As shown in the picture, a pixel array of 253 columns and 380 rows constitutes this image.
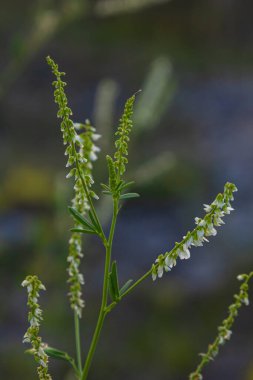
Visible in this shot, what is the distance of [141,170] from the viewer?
2268 mm

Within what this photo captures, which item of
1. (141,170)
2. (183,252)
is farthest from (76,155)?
(141,170)

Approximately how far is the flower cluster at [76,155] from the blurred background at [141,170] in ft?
3.92

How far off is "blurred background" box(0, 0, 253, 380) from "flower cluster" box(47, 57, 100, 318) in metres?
1.20

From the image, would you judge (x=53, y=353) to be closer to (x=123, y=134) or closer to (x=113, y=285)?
(x=113, y=285)

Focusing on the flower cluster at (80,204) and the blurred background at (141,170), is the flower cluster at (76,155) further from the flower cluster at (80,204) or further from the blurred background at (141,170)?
the blurred background at (141,170)

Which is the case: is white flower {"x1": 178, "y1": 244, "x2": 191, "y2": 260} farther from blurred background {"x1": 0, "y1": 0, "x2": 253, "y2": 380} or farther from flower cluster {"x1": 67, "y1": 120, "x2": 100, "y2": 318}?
blurred background {"x1": 0, "y1": 0, "x2": 253, "y2": 380}

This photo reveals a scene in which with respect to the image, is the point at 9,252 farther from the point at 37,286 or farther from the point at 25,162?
the point at 37,286

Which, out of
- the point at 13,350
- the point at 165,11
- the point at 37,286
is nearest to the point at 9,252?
the point at 13,350

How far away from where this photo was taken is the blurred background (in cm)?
259

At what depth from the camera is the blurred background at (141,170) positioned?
2588 millimetres

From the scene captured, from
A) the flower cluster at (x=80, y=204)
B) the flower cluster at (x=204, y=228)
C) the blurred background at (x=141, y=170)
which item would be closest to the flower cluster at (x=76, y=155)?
the flower cluster at (x=80, y=204)

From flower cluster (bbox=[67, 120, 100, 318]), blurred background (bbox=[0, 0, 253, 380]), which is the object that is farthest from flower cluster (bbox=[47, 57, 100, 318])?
blurred background (bbox=[0, 0, 253, 380])

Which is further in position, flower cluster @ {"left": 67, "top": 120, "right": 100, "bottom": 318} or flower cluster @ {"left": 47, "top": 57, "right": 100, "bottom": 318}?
flower cluster @ {"left": 67, "top": 120, "right": 100, "bottom": 318}

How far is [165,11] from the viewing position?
322 inches
